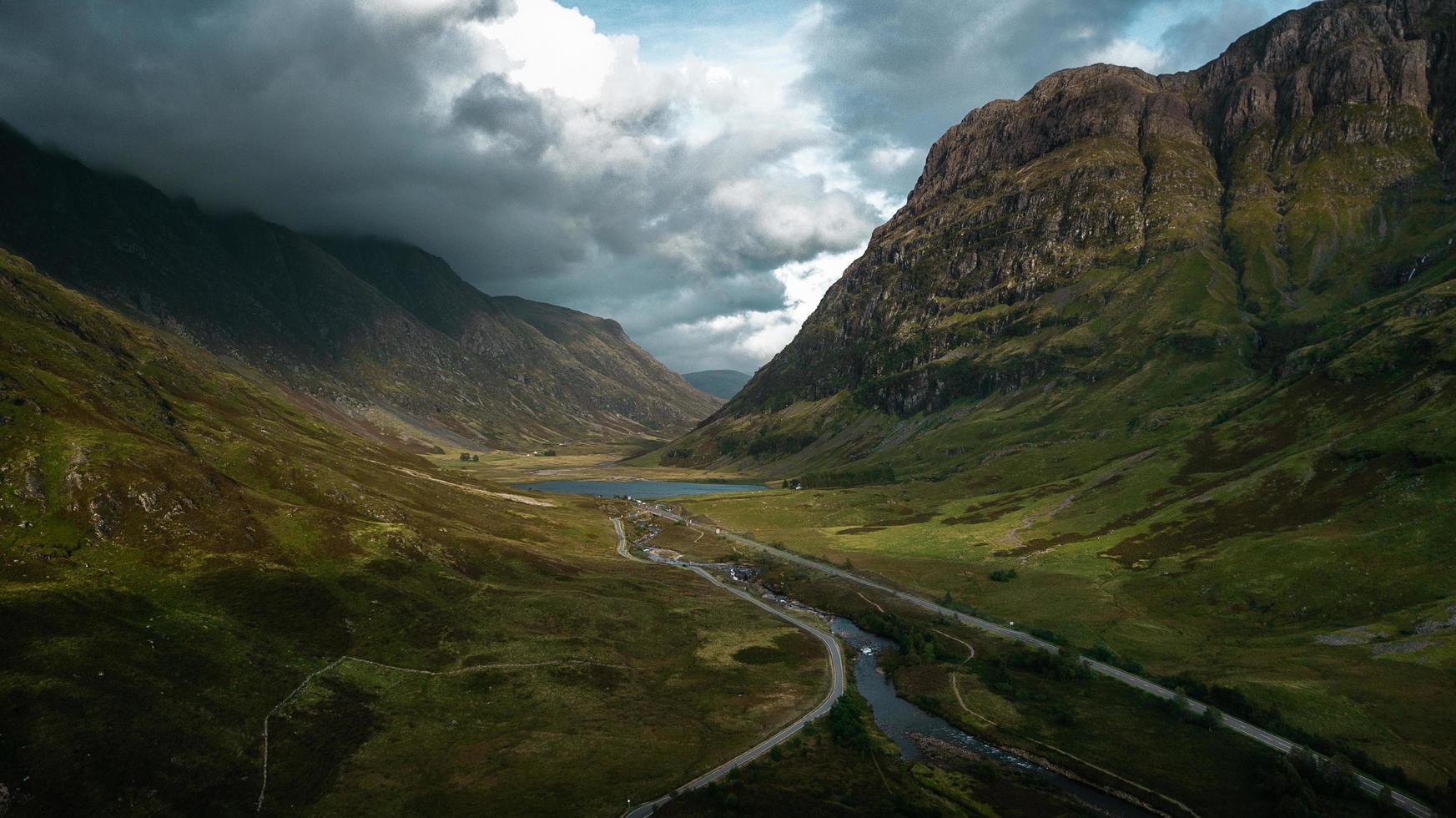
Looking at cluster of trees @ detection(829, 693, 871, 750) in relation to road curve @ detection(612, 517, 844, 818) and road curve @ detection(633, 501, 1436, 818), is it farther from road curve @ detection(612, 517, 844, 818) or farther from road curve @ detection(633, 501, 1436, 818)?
road curve @ detection(633, 501, 1436, 818)

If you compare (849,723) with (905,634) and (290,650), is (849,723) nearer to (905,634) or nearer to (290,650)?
(905,634)

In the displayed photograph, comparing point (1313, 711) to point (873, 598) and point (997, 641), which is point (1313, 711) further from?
point (873, 598)

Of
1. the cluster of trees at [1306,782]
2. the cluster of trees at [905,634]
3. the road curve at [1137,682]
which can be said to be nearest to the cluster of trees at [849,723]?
→ the cluster of trees at [905,634]

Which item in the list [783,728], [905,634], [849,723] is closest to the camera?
[849,723]

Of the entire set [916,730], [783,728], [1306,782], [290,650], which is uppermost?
[290,650]

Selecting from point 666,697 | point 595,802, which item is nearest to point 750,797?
point 595,802

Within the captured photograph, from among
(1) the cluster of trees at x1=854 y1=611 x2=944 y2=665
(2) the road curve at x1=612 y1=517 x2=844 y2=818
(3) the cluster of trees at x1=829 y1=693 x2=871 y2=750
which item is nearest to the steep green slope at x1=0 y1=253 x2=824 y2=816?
(2) the road curve at x1=612 y1=517 x2=844 y2=818

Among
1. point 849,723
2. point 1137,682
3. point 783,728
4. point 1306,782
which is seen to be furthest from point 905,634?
point 1306,782
